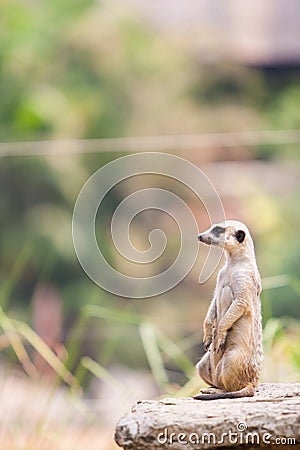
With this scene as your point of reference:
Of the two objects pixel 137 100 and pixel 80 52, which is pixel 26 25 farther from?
pixel 137 100

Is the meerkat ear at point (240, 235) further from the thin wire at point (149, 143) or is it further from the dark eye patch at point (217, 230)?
the thin wire at point (149, 143)

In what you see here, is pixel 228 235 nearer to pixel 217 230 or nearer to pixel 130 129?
pixel 217 230

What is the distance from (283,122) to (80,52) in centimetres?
97

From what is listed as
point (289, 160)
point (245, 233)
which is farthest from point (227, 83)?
point (245, 233)

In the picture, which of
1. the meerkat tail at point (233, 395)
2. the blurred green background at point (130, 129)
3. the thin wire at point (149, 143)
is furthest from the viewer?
the blurred green background at point (130, 129)

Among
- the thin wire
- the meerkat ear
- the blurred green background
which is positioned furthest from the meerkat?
the blurred green background

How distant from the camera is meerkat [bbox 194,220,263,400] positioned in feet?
2.53

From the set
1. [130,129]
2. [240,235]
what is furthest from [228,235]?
[130,129]

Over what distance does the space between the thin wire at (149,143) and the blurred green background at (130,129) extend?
1.4 inches

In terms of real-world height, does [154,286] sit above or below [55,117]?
below

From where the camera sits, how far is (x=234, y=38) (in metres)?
4.31

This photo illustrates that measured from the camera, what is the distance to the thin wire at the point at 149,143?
2.11 m

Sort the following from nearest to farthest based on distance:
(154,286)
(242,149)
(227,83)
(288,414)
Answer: (288,414) < (154,286) < (242,149) < (227,83)

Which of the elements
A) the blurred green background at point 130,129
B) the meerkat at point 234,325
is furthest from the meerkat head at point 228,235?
the blurred green background at point 130,129
